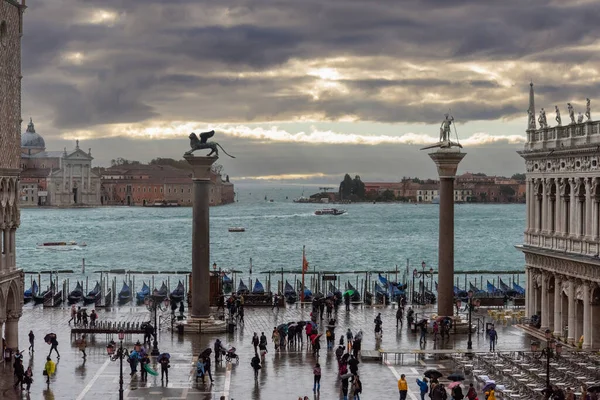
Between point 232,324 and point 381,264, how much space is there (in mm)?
68682

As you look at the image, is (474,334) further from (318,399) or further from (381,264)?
(381,264)

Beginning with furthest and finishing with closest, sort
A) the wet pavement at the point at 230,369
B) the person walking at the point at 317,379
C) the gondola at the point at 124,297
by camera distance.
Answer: the gondola at the point at 124,297 < the wet pavement at the point at 230,369 < the person walking at the point at 317,379

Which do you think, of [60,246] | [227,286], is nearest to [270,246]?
[60,246]

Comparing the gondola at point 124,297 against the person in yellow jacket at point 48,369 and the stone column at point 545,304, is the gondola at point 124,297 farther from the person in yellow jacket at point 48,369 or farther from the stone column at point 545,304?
the person in yellow jacket at point 48,369

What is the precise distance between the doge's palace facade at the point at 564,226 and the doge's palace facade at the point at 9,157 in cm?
1933

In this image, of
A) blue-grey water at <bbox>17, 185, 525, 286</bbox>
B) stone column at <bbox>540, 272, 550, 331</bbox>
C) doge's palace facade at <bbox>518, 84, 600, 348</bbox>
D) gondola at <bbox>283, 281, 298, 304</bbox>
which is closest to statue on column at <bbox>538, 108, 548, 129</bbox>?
doge's palace facade at <bbox>518, 84, 600, 348</bbox>

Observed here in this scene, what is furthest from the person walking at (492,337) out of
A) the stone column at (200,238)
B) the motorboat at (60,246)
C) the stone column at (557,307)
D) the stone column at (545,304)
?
the motorboat at (60,246)

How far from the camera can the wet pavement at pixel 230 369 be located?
3012 centimetres

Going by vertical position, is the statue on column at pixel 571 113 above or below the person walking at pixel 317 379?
above

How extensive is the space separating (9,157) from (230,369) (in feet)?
33.0

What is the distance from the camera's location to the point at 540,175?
136 ft

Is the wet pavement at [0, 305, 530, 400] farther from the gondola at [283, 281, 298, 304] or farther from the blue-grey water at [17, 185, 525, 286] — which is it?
the blue-grey water at [17, 185, 525, 286]

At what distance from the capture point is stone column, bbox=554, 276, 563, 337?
1532 inches

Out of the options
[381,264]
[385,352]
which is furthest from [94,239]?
[385,352]
